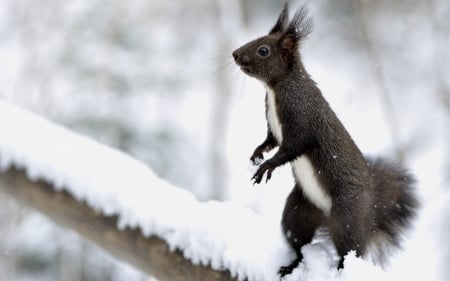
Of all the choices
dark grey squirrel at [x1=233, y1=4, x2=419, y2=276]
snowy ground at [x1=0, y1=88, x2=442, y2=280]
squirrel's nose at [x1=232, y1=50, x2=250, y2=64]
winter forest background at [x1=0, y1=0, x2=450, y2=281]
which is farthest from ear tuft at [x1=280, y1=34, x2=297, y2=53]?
winter forest background at [x1=0, y1=0, x2=450, y2=281]

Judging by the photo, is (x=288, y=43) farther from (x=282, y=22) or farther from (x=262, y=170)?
(x=262, y=170)

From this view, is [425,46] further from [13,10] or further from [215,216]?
[215,216]

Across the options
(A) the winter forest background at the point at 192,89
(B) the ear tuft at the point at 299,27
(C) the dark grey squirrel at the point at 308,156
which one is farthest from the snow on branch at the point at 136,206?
(A) the winter forest background at the point at 192,89

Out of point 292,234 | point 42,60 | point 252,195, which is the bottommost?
point 292,234

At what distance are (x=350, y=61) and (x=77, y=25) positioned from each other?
10.2ft

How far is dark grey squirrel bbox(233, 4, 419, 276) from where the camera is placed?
7.11ft

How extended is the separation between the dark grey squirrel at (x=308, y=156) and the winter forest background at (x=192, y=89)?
2.36 metres

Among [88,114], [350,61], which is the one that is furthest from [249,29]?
[88,114]

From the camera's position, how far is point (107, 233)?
2.22 m

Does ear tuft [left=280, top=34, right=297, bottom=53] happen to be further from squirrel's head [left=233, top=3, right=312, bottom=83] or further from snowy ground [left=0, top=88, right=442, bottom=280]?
snowy ground [left=0, top=88, right=442, bottom=280]

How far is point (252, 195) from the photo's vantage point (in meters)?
6.73

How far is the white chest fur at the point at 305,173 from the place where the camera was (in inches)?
87.1

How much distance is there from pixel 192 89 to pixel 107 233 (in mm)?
5848

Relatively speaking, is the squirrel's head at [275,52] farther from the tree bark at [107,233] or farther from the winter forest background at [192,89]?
the winter forest background at [192,89]
